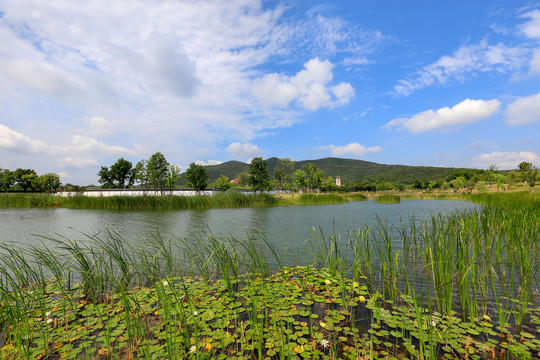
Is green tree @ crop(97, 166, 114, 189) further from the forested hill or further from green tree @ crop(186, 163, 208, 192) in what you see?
the forested hill

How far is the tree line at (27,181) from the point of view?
52.6 metres

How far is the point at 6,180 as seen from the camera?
5491 centimetres

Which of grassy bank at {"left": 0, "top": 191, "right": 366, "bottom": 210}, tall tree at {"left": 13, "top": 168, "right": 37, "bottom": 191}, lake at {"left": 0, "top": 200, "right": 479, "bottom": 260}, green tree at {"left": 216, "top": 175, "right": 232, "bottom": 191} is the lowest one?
lake at {"left": 0, "top": 200, "right": 479, "bottom": 260}

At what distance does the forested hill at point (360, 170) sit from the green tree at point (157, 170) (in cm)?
7568

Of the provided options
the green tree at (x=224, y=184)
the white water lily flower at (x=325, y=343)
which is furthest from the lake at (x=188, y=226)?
the green tree at (x=224, y=184)

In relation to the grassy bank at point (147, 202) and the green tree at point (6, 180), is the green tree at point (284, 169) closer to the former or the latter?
the grassy bank at point (147, 202)

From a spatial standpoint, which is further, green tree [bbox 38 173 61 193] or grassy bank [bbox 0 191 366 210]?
green tree [bbox 38 173 61 193]

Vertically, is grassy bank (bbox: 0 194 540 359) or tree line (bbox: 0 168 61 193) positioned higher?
tree line (bbox: 0 168 61 193)

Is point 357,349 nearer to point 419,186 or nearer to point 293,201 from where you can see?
point 293,201

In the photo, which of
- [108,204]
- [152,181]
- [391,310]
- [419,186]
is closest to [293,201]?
[108,204]

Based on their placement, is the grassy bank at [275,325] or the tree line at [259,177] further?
the tree line at [259,177]

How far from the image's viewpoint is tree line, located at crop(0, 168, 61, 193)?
52562 mm

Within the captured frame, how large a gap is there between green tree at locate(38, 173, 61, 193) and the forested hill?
67.8m

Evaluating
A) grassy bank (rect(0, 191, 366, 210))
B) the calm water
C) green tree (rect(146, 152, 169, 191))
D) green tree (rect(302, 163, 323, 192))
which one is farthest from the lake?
green tree (rect(302, 163, 323, 192))
